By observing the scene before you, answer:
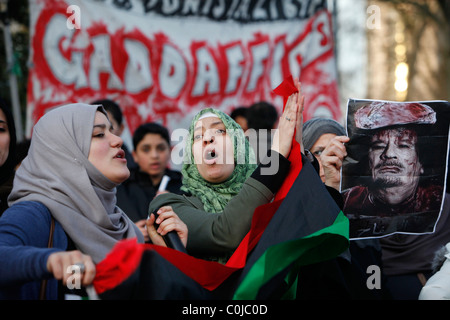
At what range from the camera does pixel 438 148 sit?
2.38m

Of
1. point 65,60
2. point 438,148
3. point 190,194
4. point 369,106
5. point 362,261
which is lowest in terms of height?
point 362,261

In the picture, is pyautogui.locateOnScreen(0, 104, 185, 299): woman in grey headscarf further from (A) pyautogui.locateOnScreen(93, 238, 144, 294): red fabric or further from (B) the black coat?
(B) the black coat

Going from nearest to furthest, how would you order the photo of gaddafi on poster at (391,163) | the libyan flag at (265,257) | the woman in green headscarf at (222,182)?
the libyan flag at (265,257)
the woman in green headscarf at (222,182)
the photo of gaddafi on poster at (391,163)

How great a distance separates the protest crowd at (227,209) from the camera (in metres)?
1.76

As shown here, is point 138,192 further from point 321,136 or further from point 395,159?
point 395,159

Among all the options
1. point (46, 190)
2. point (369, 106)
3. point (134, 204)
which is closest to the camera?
point (46, 190)

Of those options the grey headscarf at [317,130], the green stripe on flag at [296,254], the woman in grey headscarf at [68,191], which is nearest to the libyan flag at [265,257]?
the green stripe on flag at [296,254]

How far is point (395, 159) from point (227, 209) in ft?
2.58

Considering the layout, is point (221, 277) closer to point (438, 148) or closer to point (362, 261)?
point (362, 261)

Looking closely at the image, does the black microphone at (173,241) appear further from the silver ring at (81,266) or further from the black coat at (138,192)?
the black coat at (138,192)

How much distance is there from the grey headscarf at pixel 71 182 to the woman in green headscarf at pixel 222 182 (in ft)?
0.75
